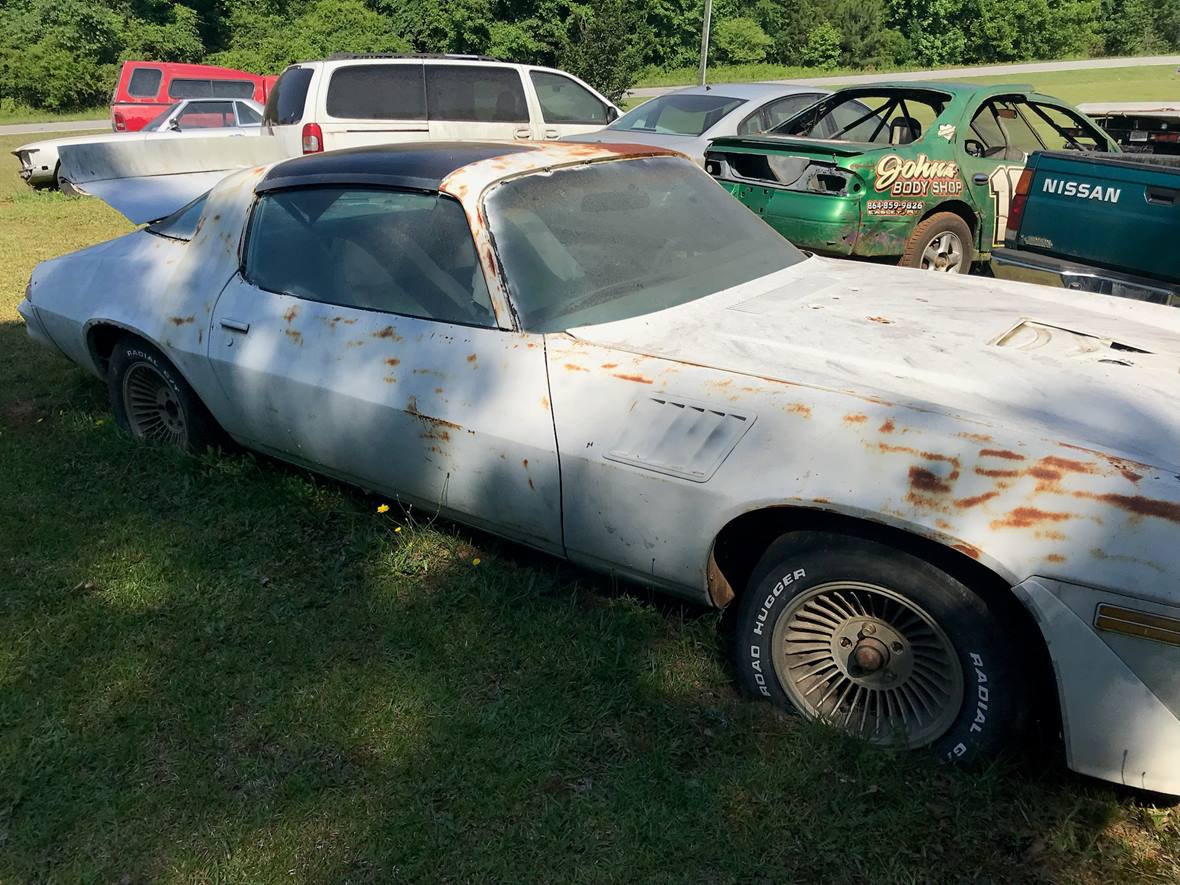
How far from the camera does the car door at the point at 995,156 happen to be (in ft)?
22.1

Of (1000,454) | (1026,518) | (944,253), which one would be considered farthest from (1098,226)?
(1026,518)

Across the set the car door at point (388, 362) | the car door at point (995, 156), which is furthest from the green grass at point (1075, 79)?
the car door at point (388, 362)

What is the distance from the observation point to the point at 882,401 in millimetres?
2307

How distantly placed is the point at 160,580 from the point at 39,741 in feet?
2.79

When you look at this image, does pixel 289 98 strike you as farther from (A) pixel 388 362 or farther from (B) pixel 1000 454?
(B) pixel 1000 454

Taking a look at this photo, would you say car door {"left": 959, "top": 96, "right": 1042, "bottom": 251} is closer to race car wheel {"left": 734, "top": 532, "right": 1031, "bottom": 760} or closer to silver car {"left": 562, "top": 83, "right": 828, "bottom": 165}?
silver car {"left": 562, "top": 83, "right": 828, "bottom": 165}

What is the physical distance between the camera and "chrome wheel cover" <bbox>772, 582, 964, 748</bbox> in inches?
91.8

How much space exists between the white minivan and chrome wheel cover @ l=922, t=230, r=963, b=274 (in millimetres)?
5136

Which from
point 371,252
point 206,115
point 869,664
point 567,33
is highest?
point 567,33

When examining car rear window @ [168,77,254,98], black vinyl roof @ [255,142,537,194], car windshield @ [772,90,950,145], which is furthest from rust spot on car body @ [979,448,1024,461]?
car rear window @ [168,77,254,98]

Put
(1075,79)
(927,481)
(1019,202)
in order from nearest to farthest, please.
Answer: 1. (927,481)
2. (1019,202)
3. (1075,79)

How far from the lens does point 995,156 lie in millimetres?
6965

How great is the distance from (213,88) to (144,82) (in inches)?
42.5

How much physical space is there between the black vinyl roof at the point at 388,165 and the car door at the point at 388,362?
4cm
